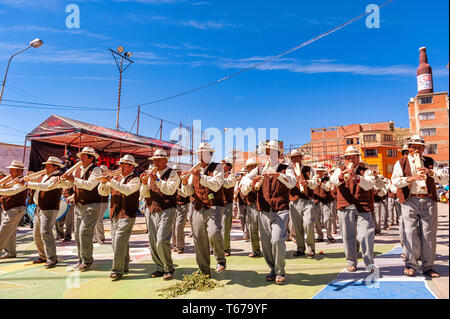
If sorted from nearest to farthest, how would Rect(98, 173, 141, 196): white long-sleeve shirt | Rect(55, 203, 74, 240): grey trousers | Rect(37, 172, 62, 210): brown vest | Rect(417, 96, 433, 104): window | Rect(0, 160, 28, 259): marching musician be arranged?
Rect(98, 173, 141, 196): white long-sleeve shirt
Rect(37, 172, 62, 210): brown vest
Rect(0, 160, 28, 259): marching musician
Rect(55, 203, 74, 240): grey trousers
Rect(417, 96, 433, 104): window

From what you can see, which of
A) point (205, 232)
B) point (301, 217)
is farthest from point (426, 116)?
point (205, 232)

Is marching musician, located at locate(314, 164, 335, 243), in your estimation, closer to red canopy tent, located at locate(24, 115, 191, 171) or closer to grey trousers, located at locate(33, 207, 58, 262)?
grey trousers, located at locate(33, 207, 58, 262)

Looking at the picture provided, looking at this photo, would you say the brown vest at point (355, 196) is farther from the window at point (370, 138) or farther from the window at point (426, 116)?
the window at point (426, 116)

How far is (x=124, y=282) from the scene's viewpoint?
13.9ft

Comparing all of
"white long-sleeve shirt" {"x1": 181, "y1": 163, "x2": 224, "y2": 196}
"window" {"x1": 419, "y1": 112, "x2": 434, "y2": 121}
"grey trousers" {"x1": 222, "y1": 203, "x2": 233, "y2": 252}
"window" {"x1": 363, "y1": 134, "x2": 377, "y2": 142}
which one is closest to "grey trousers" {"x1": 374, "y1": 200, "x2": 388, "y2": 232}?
"grey trousers" {"x1": 222, "y1": 203, "x2": 233, "y2": 252}

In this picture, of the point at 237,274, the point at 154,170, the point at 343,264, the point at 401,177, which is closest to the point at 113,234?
the point at 154,170

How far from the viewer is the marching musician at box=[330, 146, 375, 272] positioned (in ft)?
14.1

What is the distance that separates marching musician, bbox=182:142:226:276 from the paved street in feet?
1.75

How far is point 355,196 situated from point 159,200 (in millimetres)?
3211

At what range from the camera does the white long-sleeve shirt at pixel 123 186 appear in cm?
436

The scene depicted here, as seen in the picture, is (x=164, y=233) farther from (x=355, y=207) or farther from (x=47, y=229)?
(x=355, y=207)

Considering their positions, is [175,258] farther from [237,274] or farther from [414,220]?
[414,220]

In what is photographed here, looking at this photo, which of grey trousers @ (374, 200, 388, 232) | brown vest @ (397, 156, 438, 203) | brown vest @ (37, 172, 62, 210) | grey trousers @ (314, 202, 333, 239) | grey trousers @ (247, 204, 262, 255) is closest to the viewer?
brown vest @ (397, 156, 438, 203)

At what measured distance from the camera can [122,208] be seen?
14.8 feet
